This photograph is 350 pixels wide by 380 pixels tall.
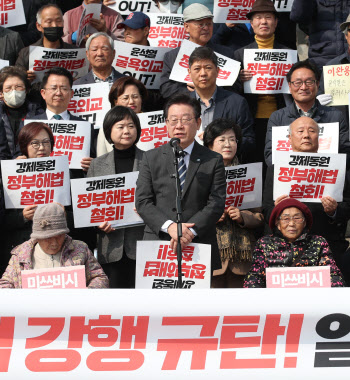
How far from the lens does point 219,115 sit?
9.63m

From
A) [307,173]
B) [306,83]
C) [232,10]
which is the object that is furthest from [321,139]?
[232,10]

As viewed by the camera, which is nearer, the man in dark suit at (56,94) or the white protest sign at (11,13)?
the man in dark suit at (56,94)

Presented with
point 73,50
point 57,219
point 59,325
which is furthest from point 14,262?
point 73,50

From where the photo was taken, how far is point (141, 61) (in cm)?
1073

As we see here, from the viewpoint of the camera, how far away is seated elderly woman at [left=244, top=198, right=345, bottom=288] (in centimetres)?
750

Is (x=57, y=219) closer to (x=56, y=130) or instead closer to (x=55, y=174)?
(x=55, y=174)

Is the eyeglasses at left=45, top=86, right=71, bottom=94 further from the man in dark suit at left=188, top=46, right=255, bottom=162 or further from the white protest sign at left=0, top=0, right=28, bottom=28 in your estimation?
the white protest sign at left=0, top=0, right=28, bottom=28

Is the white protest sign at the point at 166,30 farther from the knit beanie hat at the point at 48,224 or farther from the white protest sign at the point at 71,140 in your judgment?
the knit beanie hat at the point at 48,224

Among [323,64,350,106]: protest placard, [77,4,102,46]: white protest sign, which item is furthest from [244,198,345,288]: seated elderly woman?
[77,4,102,46]: white protest sign

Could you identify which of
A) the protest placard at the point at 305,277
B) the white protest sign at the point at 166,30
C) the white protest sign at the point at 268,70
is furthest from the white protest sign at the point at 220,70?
the protest placard at the point at 305,277

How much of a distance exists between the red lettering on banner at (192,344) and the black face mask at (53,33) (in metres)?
5.67

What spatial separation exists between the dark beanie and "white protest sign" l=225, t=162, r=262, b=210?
748mm

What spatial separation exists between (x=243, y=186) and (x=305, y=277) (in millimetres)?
1869

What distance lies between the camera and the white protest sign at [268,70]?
34.0ft
